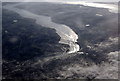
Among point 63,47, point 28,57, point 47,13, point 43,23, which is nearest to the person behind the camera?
point 28,57

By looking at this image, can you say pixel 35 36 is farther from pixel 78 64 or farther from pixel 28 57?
pixel 78 64

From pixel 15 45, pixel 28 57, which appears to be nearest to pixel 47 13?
pixel 15 45

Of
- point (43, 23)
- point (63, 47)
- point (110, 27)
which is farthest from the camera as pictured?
point (43, 23)

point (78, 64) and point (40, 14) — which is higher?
point (78, 64)

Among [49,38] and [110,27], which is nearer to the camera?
[49,38]

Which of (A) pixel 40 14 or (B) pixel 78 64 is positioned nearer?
(B) pixel 78 64

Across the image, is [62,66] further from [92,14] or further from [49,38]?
[92,14]

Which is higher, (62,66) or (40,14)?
(62,66)

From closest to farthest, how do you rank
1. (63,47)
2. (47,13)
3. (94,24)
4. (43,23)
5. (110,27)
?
(63,47) → (110,27) → (94,24) → (43,23) → (47,13)

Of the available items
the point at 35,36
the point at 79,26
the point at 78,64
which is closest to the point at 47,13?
the point at 79,26
